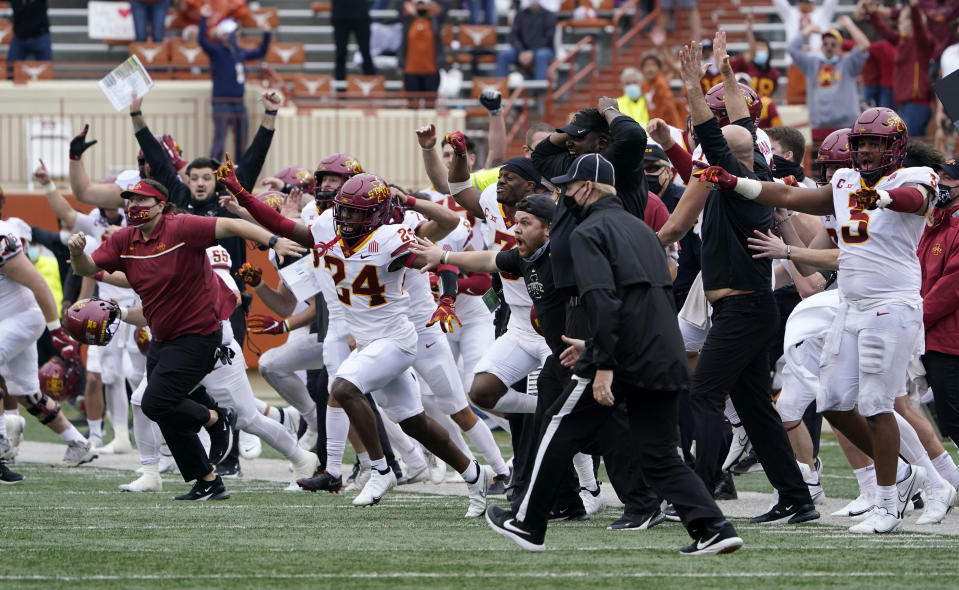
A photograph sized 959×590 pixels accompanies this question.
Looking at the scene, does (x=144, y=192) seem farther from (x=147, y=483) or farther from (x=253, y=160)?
(x=253, y=160)

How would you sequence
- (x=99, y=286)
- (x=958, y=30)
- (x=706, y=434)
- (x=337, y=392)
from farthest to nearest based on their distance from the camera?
(x=958, y=30)
(x=99, y=286)
(x=337, y=392)
(x=706, y=434)

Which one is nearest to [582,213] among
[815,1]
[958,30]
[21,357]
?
[21,357]

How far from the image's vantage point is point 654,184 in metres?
9.28

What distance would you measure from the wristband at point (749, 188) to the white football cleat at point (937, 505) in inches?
76.7

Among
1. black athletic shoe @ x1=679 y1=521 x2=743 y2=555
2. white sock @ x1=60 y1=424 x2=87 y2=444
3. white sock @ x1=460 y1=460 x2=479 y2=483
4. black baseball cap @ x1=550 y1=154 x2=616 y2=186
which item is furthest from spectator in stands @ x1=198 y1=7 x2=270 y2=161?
black athletic shoe @ x1=679 y1=521 x2=743 y2=555

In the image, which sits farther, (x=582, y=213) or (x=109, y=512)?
(x=109, y=512)

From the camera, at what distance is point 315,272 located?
10008mm

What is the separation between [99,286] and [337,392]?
15.5 feet

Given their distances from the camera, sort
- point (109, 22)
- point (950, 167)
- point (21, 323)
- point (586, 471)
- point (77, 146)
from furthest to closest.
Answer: point (109, 22) → point (77, 146) → point (21, 323) → point (586, 471) → point (950, 167)

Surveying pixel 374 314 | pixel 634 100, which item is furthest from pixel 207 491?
pixel 634 100

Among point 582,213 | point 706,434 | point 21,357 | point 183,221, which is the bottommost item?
point 21,357

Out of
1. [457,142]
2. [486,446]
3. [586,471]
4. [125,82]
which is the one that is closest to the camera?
[586,471]

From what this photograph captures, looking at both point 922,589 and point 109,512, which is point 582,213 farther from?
point 109,512

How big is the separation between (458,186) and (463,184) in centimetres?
3
